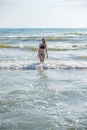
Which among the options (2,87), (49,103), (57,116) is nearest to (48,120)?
(57,116)

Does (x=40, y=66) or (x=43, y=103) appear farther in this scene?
(x=40, y=66)

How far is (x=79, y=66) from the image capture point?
1753 centimetres

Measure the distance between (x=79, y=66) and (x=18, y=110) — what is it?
9877 millimetres

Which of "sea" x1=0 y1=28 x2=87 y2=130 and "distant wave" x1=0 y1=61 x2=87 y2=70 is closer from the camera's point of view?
"sea" x1=0 y1=28 x2=87 y2=130

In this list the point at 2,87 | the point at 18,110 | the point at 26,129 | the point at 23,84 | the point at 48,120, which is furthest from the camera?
the point at 23,84

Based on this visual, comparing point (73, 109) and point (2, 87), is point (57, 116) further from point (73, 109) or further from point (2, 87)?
point (2, 87)

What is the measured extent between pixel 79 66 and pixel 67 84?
5830 millimetres

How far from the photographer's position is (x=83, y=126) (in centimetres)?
688

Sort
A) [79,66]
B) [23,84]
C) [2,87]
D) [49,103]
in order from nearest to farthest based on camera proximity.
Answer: [49,103]
[2,87]
[23,84]
[79,66]

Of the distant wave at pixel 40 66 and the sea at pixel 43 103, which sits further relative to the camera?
the distant wave at pixel 40 66

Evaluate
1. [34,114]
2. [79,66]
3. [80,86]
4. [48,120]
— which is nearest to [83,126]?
[48,120]

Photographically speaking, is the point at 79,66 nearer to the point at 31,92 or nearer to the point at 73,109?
the point at 31,92

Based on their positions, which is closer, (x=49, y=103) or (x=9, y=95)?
(x=49, y=103)

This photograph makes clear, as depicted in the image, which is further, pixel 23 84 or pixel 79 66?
pixel 79 66
